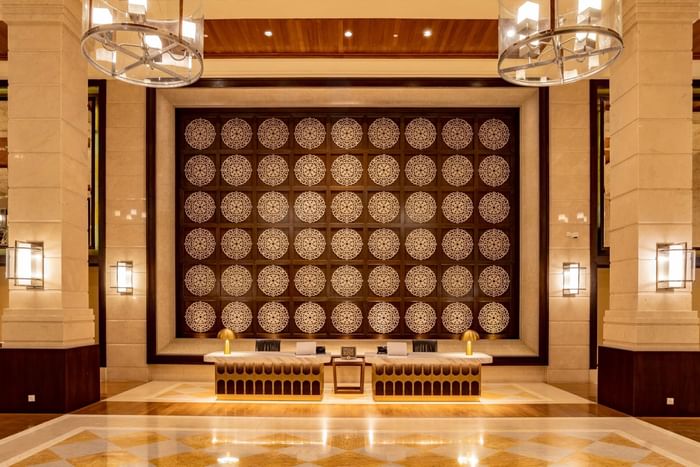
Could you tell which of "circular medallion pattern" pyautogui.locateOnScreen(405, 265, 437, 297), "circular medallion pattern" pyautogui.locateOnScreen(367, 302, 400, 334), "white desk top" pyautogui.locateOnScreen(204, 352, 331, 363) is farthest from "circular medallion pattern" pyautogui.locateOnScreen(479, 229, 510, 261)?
"white desk top" pyautogui.locateOnScreen(204, 352, 331, 363)

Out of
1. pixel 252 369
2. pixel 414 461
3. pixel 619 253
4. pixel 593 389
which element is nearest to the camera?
pixel 414 461

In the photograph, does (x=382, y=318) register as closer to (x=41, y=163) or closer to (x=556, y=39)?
(x=41, y=163)

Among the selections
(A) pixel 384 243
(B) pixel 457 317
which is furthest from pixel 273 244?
(B) pixel 457 317

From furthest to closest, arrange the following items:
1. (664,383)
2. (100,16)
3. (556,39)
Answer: (664,383) → (556,39) → (100,16)

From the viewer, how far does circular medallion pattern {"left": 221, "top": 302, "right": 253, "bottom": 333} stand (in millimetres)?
10516

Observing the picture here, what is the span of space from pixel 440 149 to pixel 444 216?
119 centimetres

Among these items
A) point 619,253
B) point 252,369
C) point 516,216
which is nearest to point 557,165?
point 516,216

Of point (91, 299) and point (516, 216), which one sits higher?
Answer: point (516, 216)

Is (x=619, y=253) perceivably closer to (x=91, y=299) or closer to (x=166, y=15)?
(x=166, y=15)

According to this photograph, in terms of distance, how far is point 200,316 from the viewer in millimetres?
10570

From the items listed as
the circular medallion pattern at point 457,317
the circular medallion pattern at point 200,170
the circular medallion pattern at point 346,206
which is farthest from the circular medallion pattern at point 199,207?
the circular medallion pattern at point 457,317

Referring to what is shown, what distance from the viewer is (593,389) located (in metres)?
9.06

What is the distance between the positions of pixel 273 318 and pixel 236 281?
3.06 ft

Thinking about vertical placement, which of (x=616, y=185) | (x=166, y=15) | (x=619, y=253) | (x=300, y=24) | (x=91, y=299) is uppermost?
(x=300, y=24)
